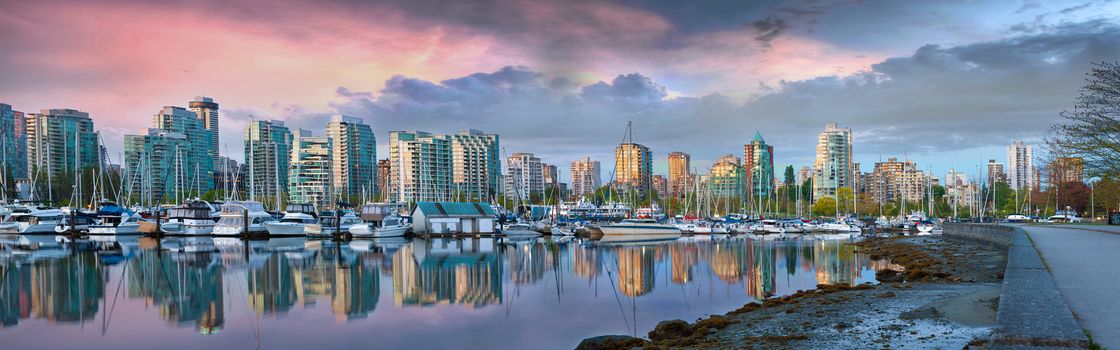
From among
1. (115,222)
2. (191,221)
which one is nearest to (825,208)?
(191,221)

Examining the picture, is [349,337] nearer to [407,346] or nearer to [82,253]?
[407,346]

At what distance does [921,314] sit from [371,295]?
20.3m

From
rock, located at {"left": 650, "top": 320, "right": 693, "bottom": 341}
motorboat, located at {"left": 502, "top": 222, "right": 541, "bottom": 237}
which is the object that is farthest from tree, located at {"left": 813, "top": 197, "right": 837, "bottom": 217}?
rock, located at {"left": 650, "top": 320, "right": 693, "bottom": 341}

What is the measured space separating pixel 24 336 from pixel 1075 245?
1363 inches

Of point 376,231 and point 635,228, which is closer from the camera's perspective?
point 376,231

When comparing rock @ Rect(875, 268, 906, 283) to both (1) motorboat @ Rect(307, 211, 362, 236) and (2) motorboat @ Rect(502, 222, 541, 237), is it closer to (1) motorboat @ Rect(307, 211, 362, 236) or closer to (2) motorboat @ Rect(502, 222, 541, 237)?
(2) motorboat @ Rect(502, 222, 541, 237)

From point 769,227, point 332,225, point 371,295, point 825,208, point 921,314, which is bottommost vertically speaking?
point 769,227

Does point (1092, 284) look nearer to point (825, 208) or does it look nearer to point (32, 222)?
point (32, 222)

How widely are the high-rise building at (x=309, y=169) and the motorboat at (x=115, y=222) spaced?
90.5 m

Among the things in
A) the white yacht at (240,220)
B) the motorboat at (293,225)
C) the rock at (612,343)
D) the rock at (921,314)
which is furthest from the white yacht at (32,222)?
the rock at (921,314)

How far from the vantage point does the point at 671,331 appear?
18.5m

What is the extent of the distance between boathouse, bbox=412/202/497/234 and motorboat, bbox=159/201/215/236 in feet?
71.4

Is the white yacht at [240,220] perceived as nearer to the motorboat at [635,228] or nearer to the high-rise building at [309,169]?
the motorboat at [635,228]

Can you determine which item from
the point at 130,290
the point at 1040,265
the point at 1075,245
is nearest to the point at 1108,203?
the point at 1075,245
